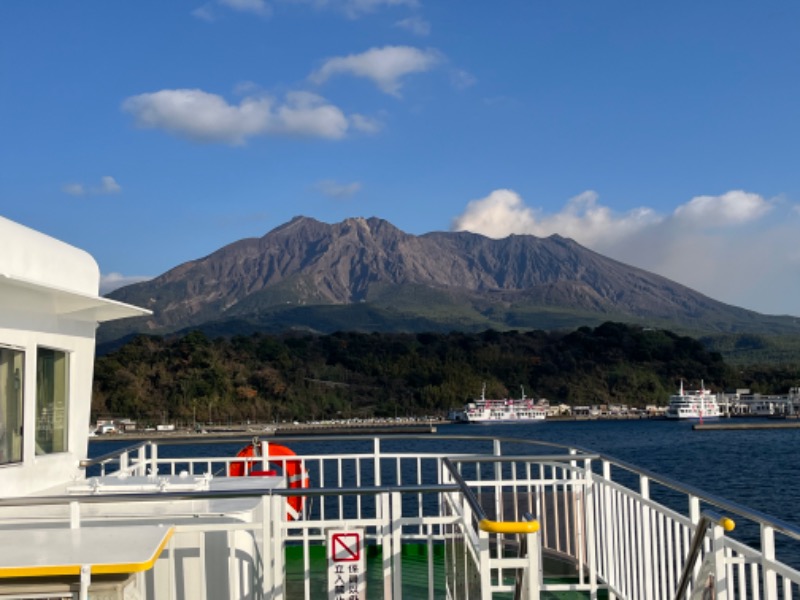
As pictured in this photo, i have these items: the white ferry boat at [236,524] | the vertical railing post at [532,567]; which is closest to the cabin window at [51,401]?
the white ferry boat at [236,524]

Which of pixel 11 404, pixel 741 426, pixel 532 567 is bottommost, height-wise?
pixel 741 426

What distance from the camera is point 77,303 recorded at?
5773mm

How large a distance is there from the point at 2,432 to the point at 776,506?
29.3 meters

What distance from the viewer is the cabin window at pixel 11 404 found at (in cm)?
496

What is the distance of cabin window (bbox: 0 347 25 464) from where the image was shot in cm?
496

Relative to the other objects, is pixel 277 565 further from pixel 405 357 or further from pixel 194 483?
pixel 405 357

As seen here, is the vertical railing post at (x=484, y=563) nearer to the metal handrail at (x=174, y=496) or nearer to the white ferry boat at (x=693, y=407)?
the metal handrail at (x=174, y=496)

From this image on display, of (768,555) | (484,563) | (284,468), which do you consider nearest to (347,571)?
(484,563)

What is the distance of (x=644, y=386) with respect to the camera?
133000 millimetres

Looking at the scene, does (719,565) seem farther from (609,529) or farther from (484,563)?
(609,529)

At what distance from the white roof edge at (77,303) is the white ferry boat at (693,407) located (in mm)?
115421

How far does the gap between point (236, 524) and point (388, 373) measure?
123861mm

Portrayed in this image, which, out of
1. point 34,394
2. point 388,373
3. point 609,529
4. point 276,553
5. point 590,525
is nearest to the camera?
point 276,553

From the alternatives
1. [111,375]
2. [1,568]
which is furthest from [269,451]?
[111,375]
